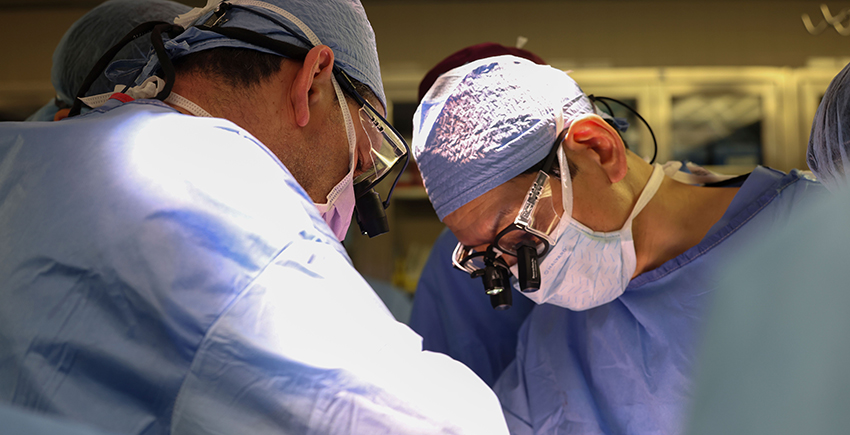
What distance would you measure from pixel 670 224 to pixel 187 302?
1169 mm

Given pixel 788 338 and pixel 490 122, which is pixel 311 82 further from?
pixel 788 338

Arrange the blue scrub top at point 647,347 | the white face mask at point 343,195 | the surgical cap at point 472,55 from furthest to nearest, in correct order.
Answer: the surgical cap at point 472,55
the blue scrub top at point 647,347
the white face mask at point 343,195

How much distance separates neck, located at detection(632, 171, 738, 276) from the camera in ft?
4.61

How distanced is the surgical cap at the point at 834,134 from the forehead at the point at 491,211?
56 cm

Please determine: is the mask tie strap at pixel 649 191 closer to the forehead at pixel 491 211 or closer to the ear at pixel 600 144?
the ear at pixel 600 144

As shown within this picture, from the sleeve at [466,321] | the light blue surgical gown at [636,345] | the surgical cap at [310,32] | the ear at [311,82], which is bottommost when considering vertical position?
the sleeve at [466,321]

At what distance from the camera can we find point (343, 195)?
1.22 metres

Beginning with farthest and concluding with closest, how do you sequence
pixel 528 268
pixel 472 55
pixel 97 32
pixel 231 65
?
pixel 472 55, pixel 97 32, pixel 528 268, pixel 231 65

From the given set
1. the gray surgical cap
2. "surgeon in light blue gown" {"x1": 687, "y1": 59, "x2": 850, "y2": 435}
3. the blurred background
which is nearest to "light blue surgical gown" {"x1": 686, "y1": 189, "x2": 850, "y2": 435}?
"surgeon in light blue gown" {"x1": 687, "y1": 59, "x2": 850, "y2": 435}

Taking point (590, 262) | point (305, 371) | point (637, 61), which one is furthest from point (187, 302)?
point (637, 61)

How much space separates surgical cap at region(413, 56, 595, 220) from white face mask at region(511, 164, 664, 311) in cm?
20

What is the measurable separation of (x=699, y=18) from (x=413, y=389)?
3.85 m

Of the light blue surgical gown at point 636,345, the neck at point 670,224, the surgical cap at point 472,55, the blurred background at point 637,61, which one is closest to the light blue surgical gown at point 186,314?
the light blue surgical gown at point 636,345

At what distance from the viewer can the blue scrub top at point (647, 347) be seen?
1279 mm
